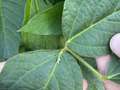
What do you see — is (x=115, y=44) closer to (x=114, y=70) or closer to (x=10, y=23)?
(x=114, y=70)

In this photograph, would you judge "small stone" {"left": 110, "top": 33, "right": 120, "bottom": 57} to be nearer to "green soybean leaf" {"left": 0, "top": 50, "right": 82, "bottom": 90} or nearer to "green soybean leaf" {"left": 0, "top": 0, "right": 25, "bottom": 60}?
"green soybean leaf" {"left": 0, "top": 50, "right": 82, "bottom": 90}

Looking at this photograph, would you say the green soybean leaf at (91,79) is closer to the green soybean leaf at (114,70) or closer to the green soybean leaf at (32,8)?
the green soybean leaf at (114,70)

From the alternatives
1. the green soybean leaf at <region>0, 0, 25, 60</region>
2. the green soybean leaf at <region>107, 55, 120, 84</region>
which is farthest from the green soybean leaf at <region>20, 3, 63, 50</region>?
the green soybean leaf at <region>107, 55, 120, 84</region>

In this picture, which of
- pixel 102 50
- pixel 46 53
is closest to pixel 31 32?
pixel 46 53

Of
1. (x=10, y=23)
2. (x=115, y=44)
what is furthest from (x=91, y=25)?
(x=10, y=23)

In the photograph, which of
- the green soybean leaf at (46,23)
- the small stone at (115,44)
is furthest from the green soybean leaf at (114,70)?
the green soybean leaf at (46,23)

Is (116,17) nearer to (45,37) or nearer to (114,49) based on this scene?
(114,49)
